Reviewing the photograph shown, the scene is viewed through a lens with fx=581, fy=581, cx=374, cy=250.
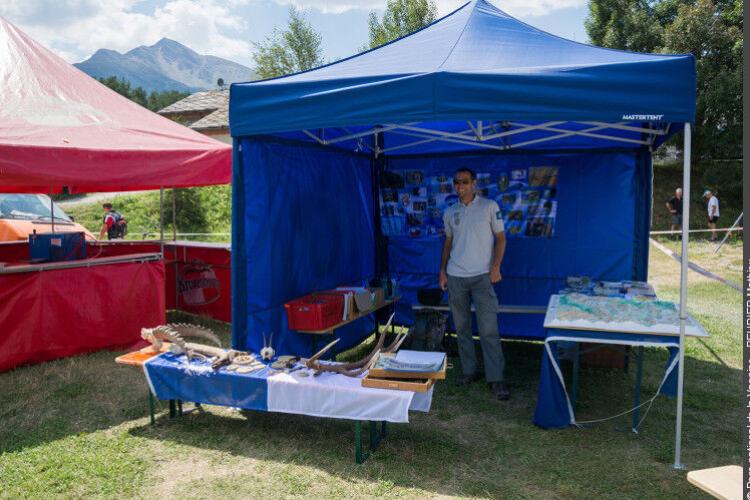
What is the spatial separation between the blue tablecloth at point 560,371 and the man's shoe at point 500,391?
0.57m

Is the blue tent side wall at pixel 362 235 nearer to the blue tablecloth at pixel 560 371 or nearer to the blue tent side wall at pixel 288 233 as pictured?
the blue tent side wall at pixel 288 233

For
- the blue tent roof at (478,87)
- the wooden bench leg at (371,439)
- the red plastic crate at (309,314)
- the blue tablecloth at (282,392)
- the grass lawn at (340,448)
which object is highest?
→ the blue tent roof at (478,87)

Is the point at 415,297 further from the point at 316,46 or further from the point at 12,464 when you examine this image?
the point at 316,46

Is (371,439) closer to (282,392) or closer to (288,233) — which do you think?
(282,392)

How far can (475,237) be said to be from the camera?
4.60 m

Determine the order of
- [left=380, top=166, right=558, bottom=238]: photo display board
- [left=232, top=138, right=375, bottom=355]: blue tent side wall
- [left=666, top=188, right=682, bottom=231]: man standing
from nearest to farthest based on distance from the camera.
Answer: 1. [left=232, top=138, right=375, bottom=355]: blue tent side wall
2. [left=380, top=166, right=558, bottom=238]: photo display board
3. [left=666, top=188, right=682, bottom=231]: man standing

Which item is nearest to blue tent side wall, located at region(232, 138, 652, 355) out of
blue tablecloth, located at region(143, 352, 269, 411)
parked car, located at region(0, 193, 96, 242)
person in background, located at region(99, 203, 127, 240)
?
blue tablecloth, located at region(143, 352, 269, 411)

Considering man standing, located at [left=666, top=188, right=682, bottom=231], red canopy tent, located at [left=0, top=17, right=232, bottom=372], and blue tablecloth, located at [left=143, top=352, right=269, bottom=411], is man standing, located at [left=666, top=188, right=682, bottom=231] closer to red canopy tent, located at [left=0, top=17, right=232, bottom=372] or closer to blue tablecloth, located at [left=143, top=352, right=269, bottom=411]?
red canopy tent, located at [left=0, top=17, right=232, bottom=372]

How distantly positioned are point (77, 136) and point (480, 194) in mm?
3766

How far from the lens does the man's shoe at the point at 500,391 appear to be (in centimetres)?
448

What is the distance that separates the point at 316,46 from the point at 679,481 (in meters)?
31.3

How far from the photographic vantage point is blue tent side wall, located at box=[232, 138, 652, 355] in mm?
4309

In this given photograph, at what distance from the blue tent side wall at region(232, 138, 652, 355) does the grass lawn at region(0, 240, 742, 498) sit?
0.90 metres

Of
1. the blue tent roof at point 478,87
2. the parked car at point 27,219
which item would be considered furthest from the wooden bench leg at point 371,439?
the parked car at point 27,219
